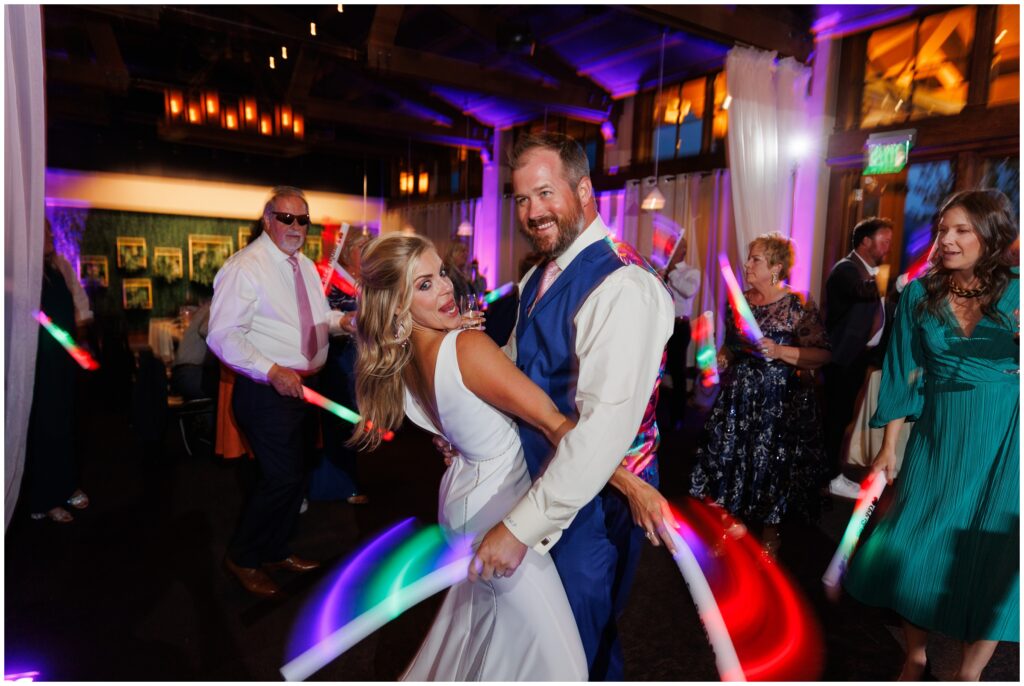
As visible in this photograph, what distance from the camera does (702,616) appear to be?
2.65 metres

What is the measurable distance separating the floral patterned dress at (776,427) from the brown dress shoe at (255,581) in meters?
2.29

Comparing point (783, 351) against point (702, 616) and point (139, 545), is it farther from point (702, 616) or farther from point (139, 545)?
point (139, 545)

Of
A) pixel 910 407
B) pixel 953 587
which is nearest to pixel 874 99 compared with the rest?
pixel 910 407

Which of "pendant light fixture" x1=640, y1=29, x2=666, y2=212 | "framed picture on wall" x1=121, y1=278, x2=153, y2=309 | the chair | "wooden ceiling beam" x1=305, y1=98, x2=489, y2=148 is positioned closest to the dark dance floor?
the chair

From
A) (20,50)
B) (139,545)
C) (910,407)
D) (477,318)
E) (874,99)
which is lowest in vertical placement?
(139,545)

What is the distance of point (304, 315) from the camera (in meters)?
3.00

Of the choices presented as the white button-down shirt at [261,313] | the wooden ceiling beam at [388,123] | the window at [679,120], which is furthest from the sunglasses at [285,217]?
the wooden ceiling beam at [388,123]

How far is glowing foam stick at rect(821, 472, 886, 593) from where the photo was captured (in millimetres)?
3033

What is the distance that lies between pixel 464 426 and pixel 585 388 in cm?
35

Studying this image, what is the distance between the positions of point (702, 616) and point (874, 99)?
20.0ft

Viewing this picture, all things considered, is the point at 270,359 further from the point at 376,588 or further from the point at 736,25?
the point at 736,25

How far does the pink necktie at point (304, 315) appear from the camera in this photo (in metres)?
2.97

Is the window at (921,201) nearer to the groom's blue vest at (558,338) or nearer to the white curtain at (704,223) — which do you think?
the white curtain at (704,223)

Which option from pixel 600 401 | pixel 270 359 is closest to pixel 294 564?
pixel 270 359
